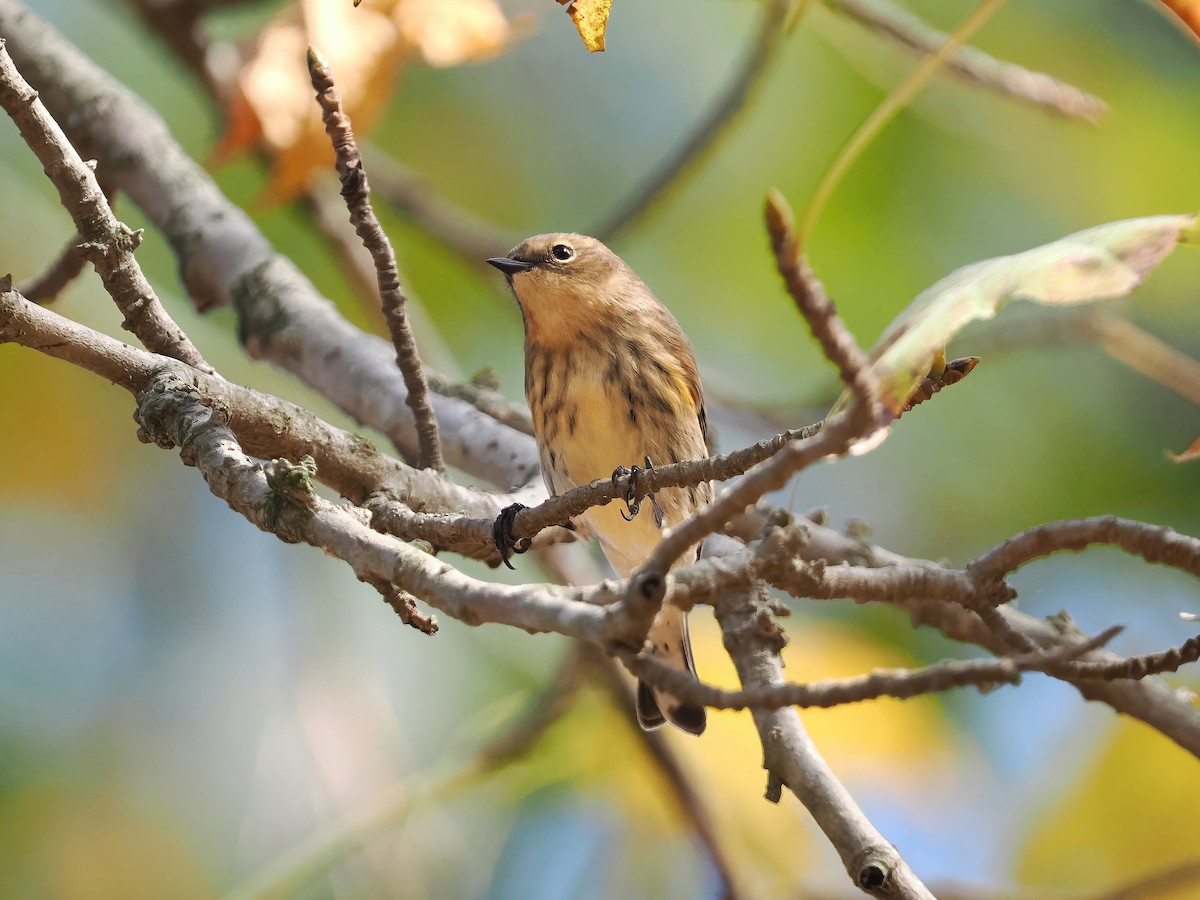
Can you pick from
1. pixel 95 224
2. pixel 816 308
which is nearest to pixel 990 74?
pixel 95 224

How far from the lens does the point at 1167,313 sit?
20.0 ft

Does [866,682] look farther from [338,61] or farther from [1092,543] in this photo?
[338,61]

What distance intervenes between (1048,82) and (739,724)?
116 inches

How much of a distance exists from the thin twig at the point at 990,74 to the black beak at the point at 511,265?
126 cm

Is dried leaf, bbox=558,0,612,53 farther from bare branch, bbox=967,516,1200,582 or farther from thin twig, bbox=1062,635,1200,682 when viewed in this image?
bare branch, bbox=967,516,1200,582

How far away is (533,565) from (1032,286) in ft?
11.4

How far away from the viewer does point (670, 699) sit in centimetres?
360

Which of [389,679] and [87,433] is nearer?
[87,433]

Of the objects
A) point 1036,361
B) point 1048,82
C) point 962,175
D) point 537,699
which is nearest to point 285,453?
point 537,699

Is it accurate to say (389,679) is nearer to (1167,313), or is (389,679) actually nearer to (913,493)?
(913,493)

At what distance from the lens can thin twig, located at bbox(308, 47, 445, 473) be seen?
216 centimetres

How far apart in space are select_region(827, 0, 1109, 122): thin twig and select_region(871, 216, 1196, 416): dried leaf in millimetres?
2382

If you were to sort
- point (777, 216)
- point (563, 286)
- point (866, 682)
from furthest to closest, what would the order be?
1. point (563, 286)
2. point (866, 682)
3. point (777, 216)

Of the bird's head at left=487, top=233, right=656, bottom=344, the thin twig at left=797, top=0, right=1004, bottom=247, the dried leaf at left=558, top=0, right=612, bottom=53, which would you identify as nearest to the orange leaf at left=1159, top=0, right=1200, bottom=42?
the thin twig at left=797, top=0, right=1004, bottom=247
